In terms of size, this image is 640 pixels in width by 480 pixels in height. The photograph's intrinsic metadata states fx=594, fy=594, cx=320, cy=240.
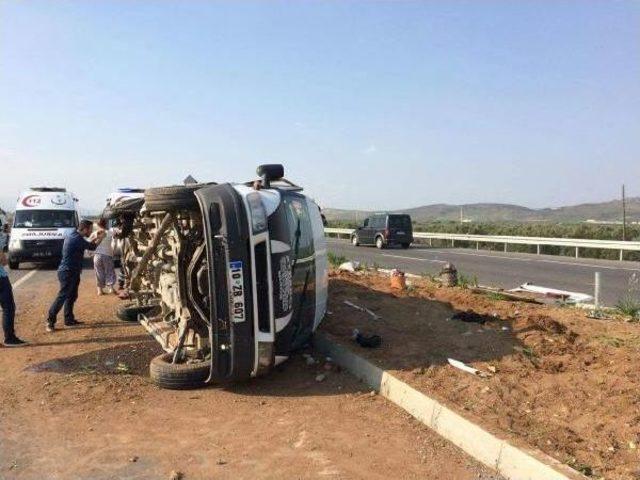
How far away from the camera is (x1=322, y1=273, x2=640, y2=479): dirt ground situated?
176 inches

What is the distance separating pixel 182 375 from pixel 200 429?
1.01 metres

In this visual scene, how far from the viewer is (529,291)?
11289mm

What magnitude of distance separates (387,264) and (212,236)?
15.8m

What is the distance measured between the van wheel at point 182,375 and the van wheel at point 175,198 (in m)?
1.61

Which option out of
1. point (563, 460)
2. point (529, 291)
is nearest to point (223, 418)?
point (563, 460)

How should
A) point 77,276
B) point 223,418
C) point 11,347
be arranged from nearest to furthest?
point 223,418 → point 11,347 → point 77,276

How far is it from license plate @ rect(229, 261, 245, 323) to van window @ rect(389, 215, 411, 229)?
83.6 feet

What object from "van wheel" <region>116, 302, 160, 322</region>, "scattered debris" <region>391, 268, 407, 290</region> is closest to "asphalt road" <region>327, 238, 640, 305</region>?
"scattered debris" <region>391, 268, 407, 290</region>

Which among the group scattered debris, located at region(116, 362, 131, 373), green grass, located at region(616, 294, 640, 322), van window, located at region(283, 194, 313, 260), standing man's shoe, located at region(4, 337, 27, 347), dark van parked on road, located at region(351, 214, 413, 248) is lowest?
scattered debris, located at region(116, 362, 131, 373)

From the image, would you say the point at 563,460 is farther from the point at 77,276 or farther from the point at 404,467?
the point at 77,276

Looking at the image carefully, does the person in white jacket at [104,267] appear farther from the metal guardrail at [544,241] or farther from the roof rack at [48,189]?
the metal guardrail at [544,241]

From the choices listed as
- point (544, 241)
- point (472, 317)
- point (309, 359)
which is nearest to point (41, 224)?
point (309, 359)

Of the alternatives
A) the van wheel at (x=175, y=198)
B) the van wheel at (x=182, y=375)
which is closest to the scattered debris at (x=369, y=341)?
the van wheel at (x=182, y=375)

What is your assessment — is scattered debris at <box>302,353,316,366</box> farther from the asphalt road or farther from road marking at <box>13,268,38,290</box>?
road marking at <box>13,268,38,290</box>
